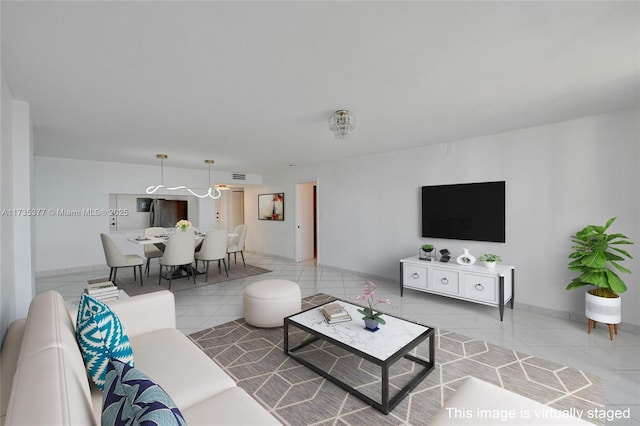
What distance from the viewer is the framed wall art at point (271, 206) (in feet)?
23.9

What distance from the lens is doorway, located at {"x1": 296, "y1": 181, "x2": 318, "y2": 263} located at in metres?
6.87

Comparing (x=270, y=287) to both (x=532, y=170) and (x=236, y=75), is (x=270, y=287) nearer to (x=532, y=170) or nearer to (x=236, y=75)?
(x=236, y=75)

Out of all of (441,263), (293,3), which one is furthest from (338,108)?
(441,263)

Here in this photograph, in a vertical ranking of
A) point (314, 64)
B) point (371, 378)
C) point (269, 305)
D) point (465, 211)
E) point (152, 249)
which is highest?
point (314, 64)

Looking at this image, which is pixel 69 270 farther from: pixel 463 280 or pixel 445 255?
pixel 463 280

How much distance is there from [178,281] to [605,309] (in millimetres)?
5780

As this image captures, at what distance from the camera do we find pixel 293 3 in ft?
4.50

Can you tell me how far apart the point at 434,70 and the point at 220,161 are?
4.65 m

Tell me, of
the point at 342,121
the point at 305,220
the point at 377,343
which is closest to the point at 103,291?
the point at 377,343

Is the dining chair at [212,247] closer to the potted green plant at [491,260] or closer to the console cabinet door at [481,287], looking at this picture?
the console cabinet door at [481,287]

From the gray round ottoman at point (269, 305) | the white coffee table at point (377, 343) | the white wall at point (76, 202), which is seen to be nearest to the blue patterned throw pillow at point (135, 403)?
the white coffee table at point (377, 343)

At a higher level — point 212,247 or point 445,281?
point 212,247

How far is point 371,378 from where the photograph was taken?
2.18m

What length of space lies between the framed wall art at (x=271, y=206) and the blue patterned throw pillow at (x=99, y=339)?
5.91m
